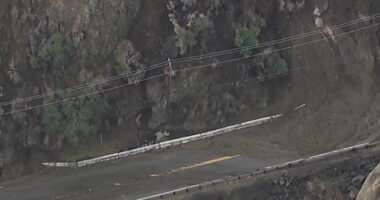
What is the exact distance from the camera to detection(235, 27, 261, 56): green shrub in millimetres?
27672

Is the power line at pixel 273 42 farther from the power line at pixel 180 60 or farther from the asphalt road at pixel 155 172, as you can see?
the asphalt road at pixel 155 172

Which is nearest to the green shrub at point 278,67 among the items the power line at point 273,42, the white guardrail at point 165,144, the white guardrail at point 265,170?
the power line at point 273,42

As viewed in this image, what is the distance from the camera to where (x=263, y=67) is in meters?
28.2

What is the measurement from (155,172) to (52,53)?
744 cm

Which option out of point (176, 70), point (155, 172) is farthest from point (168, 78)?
point (155, 172)

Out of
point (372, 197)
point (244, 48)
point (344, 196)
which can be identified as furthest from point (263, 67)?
point (372, 197)

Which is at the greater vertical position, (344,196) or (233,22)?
(233,22)

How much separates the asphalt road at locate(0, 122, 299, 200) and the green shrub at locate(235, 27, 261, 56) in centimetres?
431

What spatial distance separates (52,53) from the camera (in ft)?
85.1

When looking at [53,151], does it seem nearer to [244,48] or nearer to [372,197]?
[244,48]

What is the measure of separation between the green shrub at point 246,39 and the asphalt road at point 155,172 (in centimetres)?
431

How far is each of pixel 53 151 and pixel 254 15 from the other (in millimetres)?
12183

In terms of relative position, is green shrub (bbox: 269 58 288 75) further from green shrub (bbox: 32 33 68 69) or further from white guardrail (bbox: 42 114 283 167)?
green shrub (bbox: 32 33 68 69)

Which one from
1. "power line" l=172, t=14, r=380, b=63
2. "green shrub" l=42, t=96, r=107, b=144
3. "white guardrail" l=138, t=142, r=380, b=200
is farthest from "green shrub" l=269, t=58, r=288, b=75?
"green shrub" l=42, t=96, r=107, b=144
